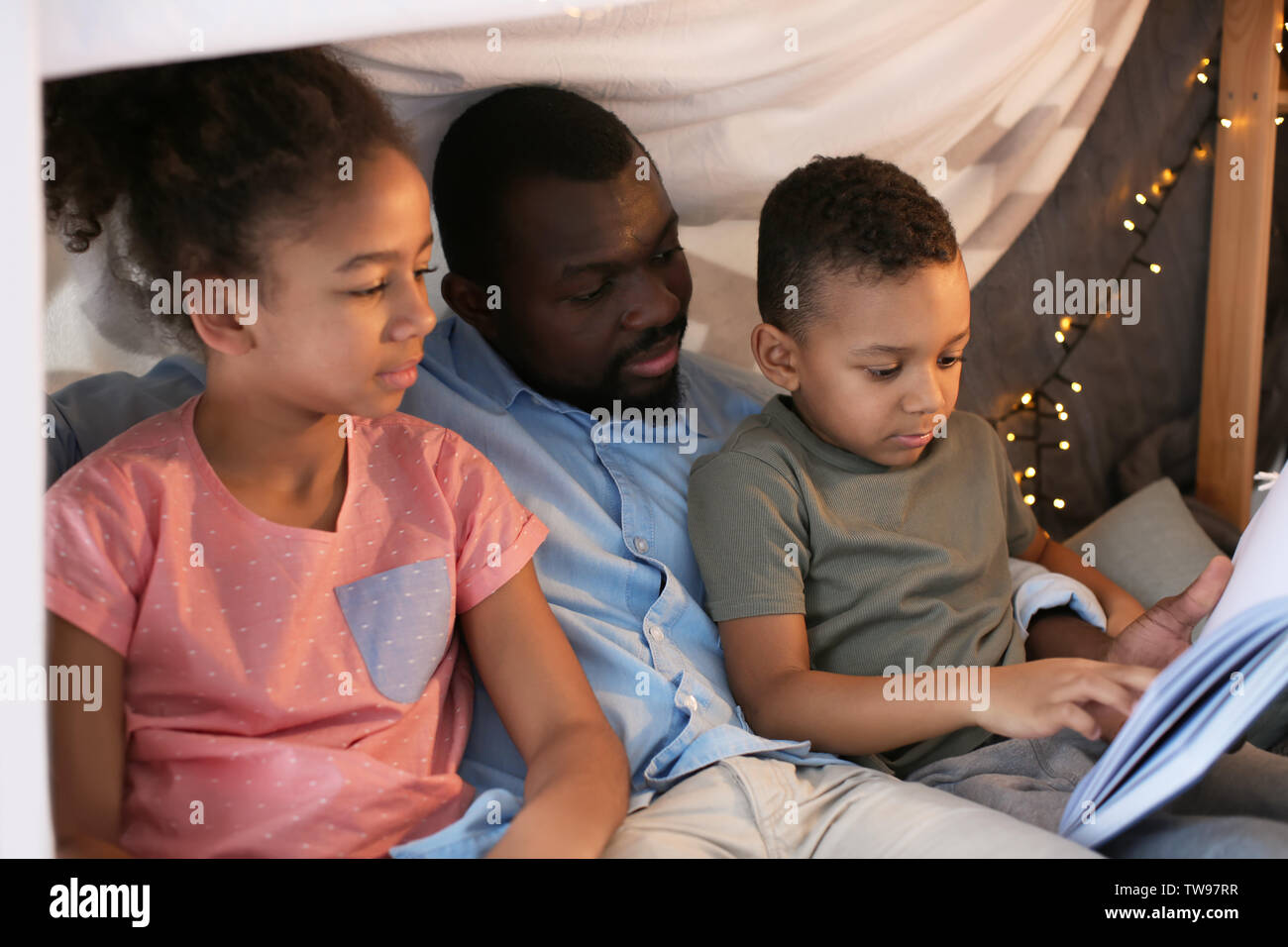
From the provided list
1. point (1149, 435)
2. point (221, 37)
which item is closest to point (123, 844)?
point (221, 37)

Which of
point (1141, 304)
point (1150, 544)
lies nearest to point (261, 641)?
point (1150, 544)

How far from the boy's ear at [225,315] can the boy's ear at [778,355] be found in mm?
488

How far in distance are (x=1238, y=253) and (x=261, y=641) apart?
136cm

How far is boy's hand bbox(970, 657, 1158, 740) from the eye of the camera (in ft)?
2.67

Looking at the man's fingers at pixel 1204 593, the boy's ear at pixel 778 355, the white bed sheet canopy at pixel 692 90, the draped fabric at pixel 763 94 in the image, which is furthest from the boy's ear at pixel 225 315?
the man's fingers at pixel 1204 593

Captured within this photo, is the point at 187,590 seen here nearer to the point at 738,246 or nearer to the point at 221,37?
the point at 221,37

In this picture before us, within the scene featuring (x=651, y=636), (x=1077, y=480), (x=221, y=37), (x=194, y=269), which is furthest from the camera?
(x=1077, y=480)

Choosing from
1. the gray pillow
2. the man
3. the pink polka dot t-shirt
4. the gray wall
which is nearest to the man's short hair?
the man

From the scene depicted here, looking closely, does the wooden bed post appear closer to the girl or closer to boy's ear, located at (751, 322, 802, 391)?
boy's ear, located at (751, 322, 802, 391)

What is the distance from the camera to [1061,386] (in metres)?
1.58

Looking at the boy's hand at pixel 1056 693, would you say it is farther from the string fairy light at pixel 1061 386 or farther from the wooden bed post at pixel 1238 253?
the wooden bed post at pixel 1238 253

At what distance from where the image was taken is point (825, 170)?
1.10 meters

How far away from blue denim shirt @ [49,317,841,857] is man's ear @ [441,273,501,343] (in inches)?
0.7
